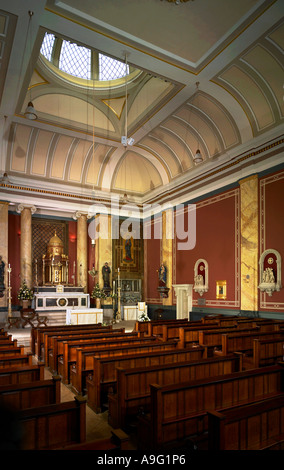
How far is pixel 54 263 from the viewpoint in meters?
17.0

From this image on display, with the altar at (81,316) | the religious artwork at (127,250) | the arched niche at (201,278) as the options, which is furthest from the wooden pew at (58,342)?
the religious artwork at (127,250)

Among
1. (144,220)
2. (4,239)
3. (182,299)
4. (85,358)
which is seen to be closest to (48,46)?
(4,239)

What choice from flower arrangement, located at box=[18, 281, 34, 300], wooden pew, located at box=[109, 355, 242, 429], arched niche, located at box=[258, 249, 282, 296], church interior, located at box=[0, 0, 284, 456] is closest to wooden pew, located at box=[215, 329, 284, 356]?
church interior, located at box=[0, 0, 284, 456]

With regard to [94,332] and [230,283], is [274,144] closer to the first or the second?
[230,283]

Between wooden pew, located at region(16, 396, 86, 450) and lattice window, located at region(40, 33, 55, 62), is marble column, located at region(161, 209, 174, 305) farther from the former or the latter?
wooden pew, located at region(16, 396, 86, 450)

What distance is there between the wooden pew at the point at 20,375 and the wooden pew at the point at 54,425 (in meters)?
1.50

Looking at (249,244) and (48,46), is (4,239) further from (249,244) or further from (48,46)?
(249,244)

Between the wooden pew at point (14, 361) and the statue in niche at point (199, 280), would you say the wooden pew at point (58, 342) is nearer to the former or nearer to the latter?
the wooden pew at point (14, 361)

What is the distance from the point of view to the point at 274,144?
1098 cm

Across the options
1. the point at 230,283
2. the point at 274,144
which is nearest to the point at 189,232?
the point at 230,283

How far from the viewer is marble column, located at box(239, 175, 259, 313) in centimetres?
1128

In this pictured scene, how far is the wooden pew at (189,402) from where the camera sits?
10.9ft

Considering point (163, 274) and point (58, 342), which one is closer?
point (58, 342)

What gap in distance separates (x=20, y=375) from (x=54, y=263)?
1308 centimetres
